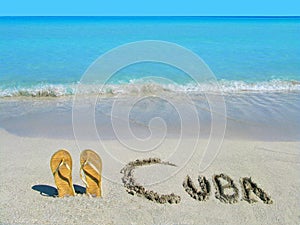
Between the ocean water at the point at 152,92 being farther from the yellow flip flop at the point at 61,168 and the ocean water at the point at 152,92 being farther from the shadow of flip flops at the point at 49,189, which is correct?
the yellow flip flop at the point at 61,168

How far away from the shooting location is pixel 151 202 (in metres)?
4.89

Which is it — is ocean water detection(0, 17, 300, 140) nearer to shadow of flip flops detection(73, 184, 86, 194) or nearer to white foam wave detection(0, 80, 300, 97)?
white foam wave detection(0, 80, 300, 97)

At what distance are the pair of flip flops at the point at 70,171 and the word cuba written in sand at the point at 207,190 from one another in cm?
60

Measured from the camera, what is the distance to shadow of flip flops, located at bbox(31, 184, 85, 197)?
197 inches

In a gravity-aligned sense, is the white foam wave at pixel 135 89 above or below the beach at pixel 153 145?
above

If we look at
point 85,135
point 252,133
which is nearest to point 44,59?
point 85,135

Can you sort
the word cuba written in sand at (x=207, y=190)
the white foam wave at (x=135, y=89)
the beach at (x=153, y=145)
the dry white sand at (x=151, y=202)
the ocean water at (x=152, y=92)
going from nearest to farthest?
the dry white sand at (x=151, y=202), the beach at (x=153, y=145), the word cuba written in sand at (x=207, y=190), the ocean water at (x=152, y=92), the white foam wave at (x=135, y=89)

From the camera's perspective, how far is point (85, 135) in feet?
25.3

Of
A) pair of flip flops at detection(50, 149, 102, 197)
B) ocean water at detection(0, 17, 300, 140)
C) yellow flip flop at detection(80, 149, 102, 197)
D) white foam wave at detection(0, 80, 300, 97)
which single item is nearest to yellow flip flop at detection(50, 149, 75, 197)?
pair of flip flops at detection(50, 149, 102, 197)

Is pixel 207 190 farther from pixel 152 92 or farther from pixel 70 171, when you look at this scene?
pixel 152 92

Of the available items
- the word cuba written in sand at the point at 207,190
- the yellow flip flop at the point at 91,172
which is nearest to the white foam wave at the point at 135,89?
the word cuba written in sand at the point at 207,190

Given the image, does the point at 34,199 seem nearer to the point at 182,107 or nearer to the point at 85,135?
the point at 85,135

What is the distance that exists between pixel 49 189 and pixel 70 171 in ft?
2.18

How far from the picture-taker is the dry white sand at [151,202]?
14.7 feet
